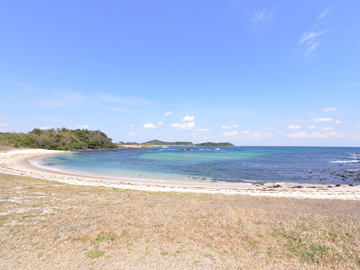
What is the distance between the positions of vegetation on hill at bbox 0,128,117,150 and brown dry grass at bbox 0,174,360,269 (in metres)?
88.1

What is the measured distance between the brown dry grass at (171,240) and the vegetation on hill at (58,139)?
88.1m

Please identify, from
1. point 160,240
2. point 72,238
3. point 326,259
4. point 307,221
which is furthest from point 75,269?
point 307,221

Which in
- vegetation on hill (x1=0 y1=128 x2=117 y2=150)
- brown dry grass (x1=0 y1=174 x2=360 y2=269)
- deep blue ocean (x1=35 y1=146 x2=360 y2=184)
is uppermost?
vegetation on hill (x1=0 y1=128 x2=117 y2=150)

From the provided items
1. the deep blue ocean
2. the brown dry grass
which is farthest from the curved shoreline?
the brown dry grass

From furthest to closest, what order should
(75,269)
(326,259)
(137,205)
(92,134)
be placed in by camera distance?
(92,134) < (137,205) < (326,259) < (75,269)

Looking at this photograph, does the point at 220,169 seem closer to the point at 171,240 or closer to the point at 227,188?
the point at 227,188

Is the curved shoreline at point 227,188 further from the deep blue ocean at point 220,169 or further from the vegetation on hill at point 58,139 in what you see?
the vegetation on hill at point 58,139

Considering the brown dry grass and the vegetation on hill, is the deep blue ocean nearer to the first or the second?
the brown dry grass

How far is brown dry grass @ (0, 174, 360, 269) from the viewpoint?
5137 mm

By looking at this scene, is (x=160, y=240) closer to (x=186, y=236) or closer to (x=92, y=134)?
(x=186, y=236)

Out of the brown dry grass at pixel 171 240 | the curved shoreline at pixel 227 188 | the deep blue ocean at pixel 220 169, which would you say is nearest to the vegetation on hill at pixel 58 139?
the deep blue ocean at pixel 220 169

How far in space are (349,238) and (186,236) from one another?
20.3ft

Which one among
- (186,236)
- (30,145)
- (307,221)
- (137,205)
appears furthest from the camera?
(30,145)

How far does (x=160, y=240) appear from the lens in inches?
249
